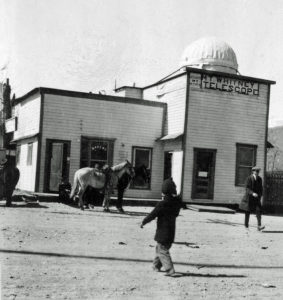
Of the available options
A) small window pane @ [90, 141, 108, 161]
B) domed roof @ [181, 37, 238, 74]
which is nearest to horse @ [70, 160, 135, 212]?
small window pane @ [90, 141, 108, 161]

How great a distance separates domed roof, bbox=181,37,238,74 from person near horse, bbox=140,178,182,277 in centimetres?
2063

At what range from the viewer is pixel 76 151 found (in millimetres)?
22719

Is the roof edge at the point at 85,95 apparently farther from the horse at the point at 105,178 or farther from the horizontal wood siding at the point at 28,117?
the horse at the point at 105,178

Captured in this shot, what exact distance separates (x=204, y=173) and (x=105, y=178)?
658 cm

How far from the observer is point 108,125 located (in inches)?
920

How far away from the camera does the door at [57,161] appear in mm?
22328

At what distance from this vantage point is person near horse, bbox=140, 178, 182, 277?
7.83 meters

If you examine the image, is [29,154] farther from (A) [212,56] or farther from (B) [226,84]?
(A) [212,56]

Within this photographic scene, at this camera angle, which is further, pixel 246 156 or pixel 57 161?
pixel 246 156

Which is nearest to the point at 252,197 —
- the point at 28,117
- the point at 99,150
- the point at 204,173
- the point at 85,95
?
the point at 204,173

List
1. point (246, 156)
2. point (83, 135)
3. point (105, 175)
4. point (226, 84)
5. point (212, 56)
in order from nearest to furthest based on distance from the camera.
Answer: point (105, 175), point (83, 135), point (226, 84), point (246, 156), point (212, 56)

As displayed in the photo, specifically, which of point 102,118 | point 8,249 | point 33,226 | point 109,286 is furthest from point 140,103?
point 109,286

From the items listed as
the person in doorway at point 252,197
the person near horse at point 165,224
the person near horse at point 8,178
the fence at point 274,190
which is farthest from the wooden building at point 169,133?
the person near horse at point 165,224

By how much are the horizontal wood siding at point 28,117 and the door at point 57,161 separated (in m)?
1.12
